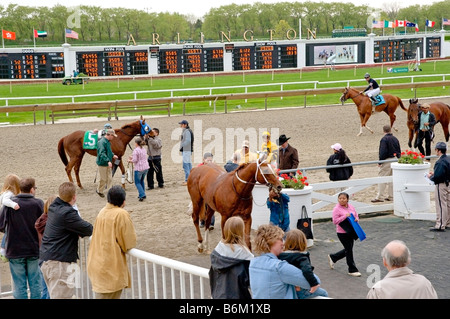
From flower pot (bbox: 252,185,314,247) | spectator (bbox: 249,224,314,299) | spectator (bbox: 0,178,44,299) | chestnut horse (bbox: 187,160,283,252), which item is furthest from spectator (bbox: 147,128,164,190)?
spectator (bbox: 249,224,314,299)

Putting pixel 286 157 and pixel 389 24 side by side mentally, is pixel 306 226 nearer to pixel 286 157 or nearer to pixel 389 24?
pixel 286 157

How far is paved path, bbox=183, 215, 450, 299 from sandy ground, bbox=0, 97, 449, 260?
171 cm

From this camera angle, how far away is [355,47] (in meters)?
53.2

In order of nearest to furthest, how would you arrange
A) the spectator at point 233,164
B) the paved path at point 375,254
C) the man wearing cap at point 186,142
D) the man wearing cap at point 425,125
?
the paved path at point 375,254 < the spectator at point 233,164 < the man wearing cap at point 186,142 < the man wearing cap at point 425,125

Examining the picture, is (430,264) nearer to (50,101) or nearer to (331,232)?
(331,232)

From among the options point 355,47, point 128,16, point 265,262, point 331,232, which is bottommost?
point 331,232

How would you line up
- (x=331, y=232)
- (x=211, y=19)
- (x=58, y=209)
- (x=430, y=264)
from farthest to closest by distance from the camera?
1. (x=211, y=19)
2. (x=331, y=232)
3. (x=430, y=264)
4. (x=58, y=209)

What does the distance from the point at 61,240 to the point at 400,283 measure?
3163 millimetres

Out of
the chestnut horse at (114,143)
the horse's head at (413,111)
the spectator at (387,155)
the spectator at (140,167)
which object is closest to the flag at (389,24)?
the horse's head at (413,111)

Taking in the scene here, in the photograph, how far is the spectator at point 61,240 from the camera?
5.85 meters

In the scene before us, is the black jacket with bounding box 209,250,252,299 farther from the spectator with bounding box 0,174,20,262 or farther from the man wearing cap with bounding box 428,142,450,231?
the man wearing cap with bounding box 428,142,450,231

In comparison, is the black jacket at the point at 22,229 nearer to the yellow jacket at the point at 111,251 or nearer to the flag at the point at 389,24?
the yellow jacket at the point at 111,251

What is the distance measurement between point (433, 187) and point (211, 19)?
93.9 meters
